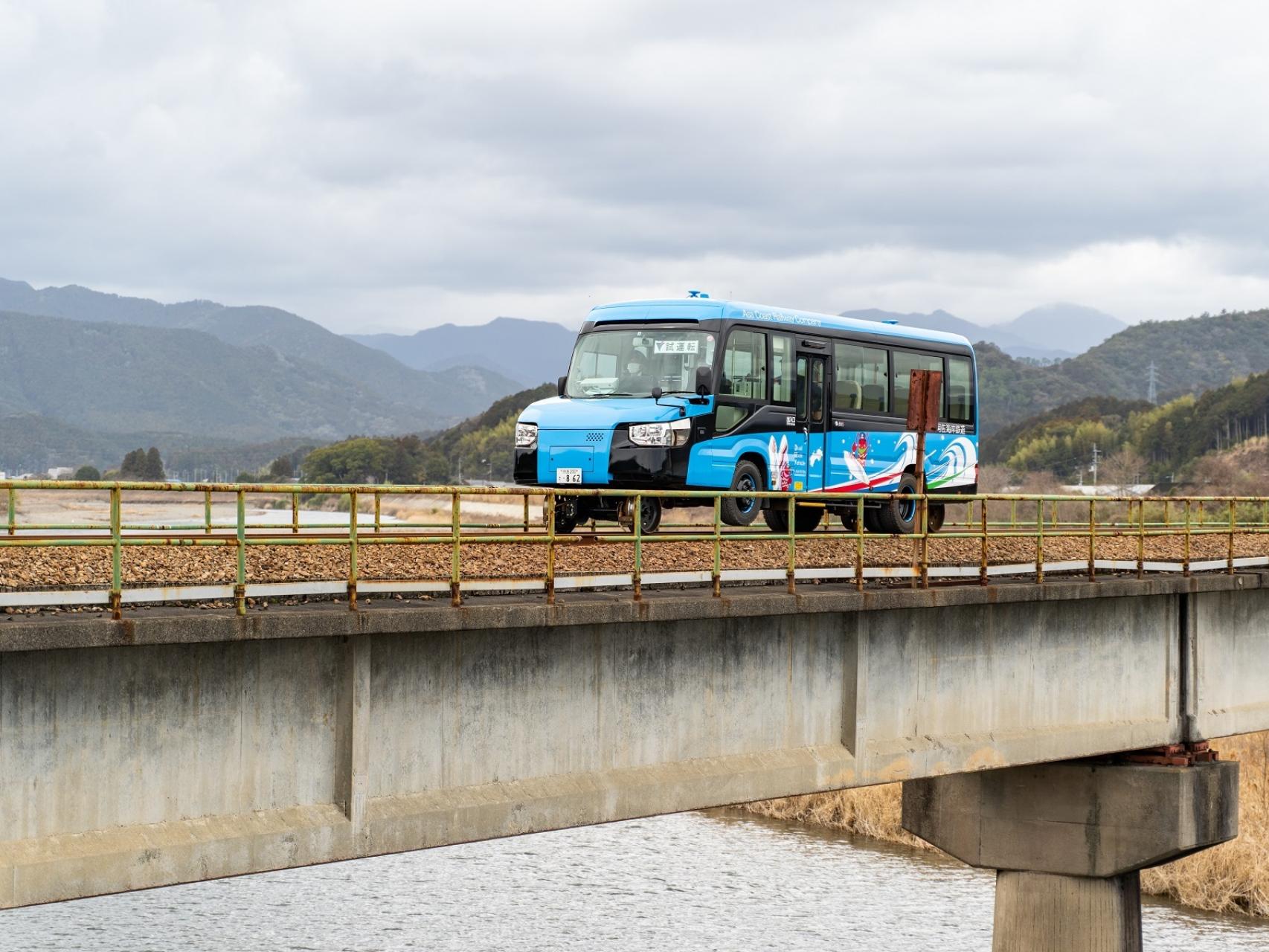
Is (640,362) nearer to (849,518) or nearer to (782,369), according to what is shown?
(782,369)

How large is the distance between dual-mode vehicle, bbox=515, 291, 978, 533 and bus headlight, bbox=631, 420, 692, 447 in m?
0.01

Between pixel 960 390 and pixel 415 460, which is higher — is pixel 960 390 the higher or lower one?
the higher one

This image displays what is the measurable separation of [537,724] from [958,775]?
Answer: 30.9ft

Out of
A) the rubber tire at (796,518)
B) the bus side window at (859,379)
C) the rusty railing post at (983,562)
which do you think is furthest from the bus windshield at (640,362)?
the rusty railing post at (983,562)

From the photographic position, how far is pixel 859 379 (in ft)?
78.7

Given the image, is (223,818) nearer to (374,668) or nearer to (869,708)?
(374,668)

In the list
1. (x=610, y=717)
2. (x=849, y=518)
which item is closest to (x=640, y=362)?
(x=849, y=518)

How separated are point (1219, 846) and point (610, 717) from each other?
1875 cm

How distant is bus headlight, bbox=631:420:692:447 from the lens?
19203mm

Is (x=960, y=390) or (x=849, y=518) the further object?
(x=960, y=390)

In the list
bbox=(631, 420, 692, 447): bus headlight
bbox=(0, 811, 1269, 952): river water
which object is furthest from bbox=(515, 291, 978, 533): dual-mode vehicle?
bbox=(0, 811, 1269, 952): river water

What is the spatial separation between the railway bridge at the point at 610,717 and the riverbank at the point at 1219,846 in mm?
5728

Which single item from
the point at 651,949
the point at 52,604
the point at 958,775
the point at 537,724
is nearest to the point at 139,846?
the point at 52,604

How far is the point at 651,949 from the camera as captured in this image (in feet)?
79.3
